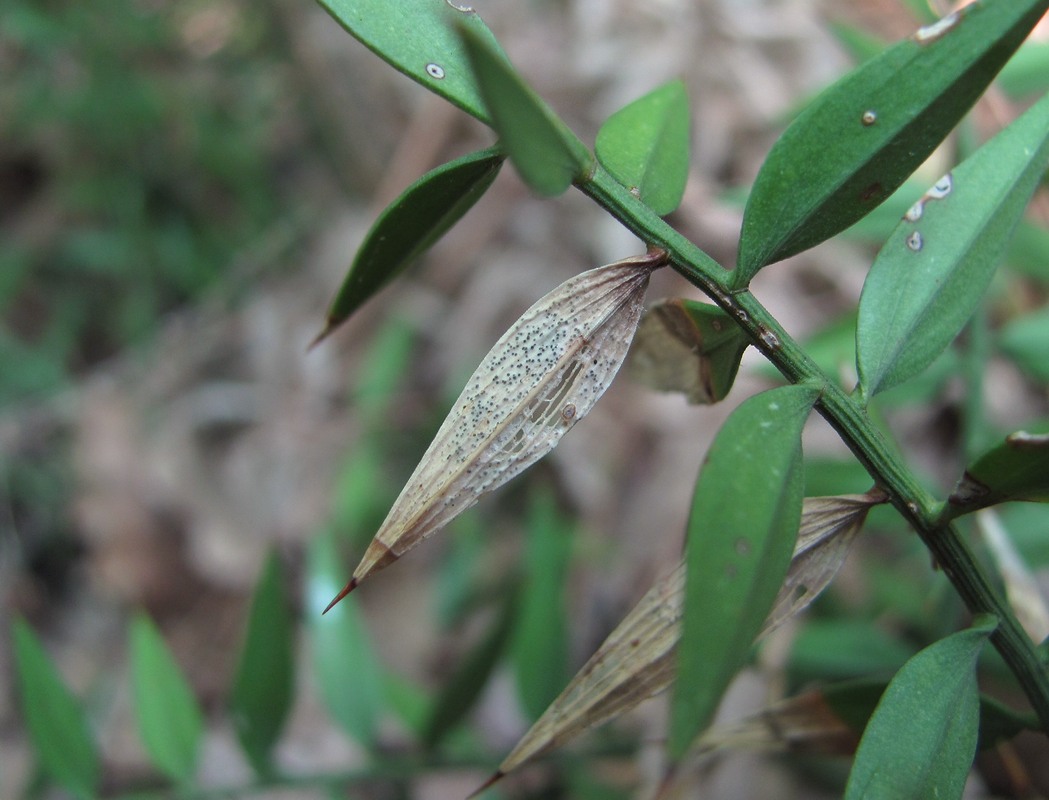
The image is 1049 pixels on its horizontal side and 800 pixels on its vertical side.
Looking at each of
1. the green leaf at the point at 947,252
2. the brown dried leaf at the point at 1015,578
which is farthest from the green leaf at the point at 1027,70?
the green leaf at the point at 947,252

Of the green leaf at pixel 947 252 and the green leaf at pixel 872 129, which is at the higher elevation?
the green leaf at pixel 872 129

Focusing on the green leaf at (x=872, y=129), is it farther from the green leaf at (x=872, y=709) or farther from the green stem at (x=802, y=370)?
the green leaf at (x=872, y=709)

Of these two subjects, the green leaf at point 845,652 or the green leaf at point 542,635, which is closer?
the green leaf at point 845,652

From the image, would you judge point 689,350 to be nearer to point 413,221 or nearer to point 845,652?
point 413,221

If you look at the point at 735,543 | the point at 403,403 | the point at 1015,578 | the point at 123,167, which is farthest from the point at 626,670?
the point at 123,167

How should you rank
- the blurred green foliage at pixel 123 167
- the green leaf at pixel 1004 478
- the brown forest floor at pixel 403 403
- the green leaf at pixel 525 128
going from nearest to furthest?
1. the green leaf at pixel 525 128
2. the green leaf at pixel 1004 478
3. the brown forest floor at pixel 403 403
4. the blurred green foliage at pixel 123 167

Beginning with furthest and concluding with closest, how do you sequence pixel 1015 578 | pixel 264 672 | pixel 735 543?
pixel 264 672 → pixel 1015 578 → pixel 735 543

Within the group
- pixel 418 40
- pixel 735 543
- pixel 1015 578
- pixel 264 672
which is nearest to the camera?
pixel 735 543
